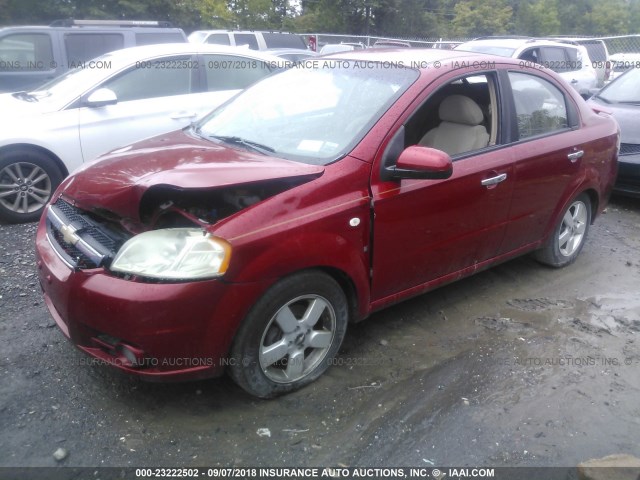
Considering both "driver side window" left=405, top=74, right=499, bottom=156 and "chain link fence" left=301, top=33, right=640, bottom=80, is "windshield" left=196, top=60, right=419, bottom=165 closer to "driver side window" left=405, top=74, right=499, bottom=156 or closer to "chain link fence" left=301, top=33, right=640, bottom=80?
"driver side window" left=405, top=74, right=499, bottom=156

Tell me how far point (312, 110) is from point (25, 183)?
11.0ft

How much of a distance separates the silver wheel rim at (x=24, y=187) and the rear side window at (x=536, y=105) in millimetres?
4314

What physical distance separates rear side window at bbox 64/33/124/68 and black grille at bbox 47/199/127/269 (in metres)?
6.59

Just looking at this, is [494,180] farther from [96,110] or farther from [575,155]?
[96,110]

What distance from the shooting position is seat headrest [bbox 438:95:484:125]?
164 inches

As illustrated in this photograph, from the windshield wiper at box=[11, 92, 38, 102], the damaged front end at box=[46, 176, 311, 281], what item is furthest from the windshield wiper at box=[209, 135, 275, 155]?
the windshield wiper at box=[11, 92, 38, 102]

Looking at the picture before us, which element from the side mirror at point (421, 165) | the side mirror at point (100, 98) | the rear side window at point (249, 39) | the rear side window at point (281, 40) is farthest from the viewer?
the rear side window at point (281, 40)

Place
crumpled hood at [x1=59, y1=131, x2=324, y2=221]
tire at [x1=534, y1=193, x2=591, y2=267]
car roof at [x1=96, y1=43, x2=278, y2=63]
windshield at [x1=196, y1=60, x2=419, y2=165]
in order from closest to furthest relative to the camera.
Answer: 1. crumpled hood at [x1=59, y1=131, x2=324, y2=221]
2. windshield at [x1=196, y1=60, x2=419, y2=165]
3. tire at [x1=534, y1=193, x2=591, y2=267]
4. car roof at [x1=96, y1=43, x2=278, y2=63]

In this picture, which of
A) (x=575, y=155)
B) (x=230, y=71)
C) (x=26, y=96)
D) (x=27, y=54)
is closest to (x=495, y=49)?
(x=230, y=71)

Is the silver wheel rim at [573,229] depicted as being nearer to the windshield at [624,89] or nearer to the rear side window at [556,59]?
the windshield at [624,89]

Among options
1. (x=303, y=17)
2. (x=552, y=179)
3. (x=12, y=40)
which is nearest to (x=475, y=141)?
(x=552, y=179)

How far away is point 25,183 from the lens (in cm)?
569

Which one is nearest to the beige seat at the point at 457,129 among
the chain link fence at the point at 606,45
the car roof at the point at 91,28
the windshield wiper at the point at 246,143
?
the windshield wiper at the point at 246,143

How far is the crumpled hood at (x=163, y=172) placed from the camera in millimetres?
2896
